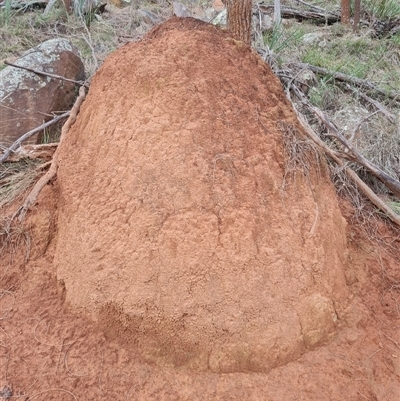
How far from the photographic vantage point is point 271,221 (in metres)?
1.92

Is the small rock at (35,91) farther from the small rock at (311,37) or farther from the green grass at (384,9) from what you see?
the green grass at (384,9)

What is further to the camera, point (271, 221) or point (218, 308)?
point (271, 221)

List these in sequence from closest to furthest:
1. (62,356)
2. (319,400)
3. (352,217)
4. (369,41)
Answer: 1. (319,400)
2. (62,356)
3. (352,217)
4. (369,41)

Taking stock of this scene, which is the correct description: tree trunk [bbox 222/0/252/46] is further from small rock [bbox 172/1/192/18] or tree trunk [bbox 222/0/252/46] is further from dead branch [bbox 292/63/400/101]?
small rock [bbox 172/1/192/18]

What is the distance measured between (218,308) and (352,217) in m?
1.01

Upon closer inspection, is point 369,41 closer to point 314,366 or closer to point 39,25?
point 39,25

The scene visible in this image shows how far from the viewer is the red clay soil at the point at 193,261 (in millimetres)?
1759

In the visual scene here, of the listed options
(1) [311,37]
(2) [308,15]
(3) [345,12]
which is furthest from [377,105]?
(2) [308,15]

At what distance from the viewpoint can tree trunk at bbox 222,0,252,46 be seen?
8.88ft

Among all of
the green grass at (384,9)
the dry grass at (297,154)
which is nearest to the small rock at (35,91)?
the dry grass at (297,154)

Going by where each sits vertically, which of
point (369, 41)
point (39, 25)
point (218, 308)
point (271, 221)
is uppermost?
point (271, 221)

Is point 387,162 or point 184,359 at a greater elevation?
point 184,359

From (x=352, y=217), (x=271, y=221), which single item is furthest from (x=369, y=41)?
(x=271, y=221)

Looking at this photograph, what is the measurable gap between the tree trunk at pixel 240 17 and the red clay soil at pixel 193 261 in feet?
1.89
